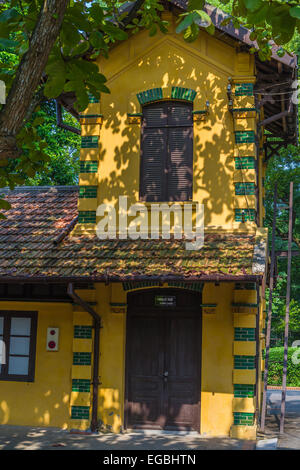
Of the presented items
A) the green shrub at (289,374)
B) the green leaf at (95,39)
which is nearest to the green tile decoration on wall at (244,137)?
the green leaf at (95,39)

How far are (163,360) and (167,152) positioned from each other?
4.25 meters

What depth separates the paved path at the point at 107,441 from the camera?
385 inches

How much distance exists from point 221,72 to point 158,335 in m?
5.52

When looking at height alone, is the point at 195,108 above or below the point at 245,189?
above

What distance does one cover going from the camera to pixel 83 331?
11398 mm

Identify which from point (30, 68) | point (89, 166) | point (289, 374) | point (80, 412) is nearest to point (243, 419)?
point (80, 412)

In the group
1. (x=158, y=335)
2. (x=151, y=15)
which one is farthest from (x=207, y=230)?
(x=151, y=15)

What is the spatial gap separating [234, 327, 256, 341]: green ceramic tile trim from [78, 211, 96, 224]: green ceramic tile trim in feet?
12.2

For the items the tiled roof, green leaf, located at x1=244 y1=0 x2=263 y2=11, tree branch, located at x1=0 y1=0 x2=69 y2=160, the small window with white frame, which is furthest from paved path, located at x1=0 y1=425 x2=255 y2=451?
green leaf, located at x1=244 y1=0 x2=263 y2=11

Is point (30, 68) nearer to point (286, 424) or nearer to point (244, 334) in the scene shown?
point (244, 334)

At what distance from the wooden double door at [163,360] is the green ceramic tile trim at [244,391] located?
2.54 feet

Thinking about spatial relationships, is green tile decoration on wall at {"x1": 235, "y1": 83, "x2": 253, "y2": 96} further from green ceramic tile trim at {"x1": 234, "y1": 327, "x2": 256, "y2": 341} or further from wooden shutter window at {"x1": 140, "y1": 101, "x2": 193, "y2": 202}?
green ceramic tile trim at {"x1": 234, "y1": 327, "x2": 256, "y2": 341}

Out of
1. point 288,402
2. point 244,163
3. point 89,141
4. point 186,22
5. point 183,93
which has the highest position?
point 183,93

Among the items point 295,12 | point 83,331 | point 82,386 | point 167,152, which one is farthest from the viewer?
point 167,152
